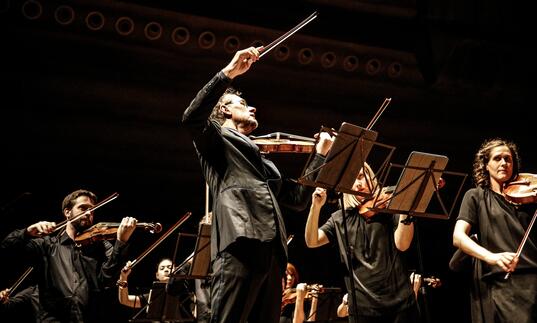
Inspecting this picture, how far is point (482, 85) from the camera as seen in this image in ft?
22.3

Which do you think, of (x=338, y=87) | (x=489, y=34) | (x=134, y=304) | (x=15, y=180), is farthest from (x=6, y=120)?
(x=489, y=34)

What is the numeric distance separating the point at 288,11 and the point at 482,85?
7.20ft

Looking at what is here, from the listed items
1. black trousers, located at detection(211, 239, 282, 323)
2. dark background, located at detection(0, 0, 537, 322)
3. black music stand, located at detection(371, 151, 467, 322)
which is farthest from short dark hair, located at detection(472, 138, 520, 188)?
dark background, located at detection(0, 0, 537, 322)

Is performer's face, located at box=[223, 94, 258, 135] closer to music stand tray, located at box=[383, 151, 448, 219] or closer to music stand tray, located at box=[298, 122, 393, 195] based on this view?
music stand tray, located at box=[298, 122, 393, 195]

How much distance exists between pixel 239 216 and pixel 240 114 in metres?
0.61

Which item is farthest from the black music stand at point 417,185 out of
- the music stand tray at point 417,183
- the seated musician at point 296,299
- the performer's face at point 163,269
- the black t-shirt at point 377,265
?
the performer's face at point 163,269

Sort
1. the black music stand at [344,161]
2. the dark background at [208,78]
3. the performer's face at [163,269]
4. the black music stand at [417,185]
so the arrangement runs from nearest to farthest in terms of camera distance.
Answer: the black music stand at [344,161] < the black music stand at [417,185] < the performer's face at [163,269] < the dark background at [208,78]

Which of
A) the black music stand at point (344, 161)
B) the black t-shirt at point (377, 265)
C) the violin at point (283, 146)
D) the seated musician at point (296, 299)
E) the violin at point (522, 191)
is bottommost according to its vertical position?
the seated musician at point (296, 299)

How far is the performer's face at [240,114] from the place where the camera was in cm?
285

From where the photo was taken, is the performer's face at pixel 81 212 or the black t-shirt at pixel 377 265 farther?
the performer's face at pixel 81 212

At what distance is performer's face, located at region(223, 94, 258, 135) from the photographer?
285 centimetres

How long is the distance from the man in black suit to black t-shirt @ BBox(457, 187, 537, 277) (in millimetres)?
1139

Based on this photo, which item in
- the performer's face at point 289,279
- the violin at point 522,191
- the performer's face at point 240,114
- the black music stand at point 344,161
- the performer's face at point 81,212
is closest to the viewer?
the black music stand at point 344,161

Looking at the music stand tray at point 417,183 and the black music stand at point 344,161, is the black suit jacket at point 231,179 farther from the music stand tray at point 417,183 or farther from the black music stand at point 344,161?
the music stand tray at point 417,183
